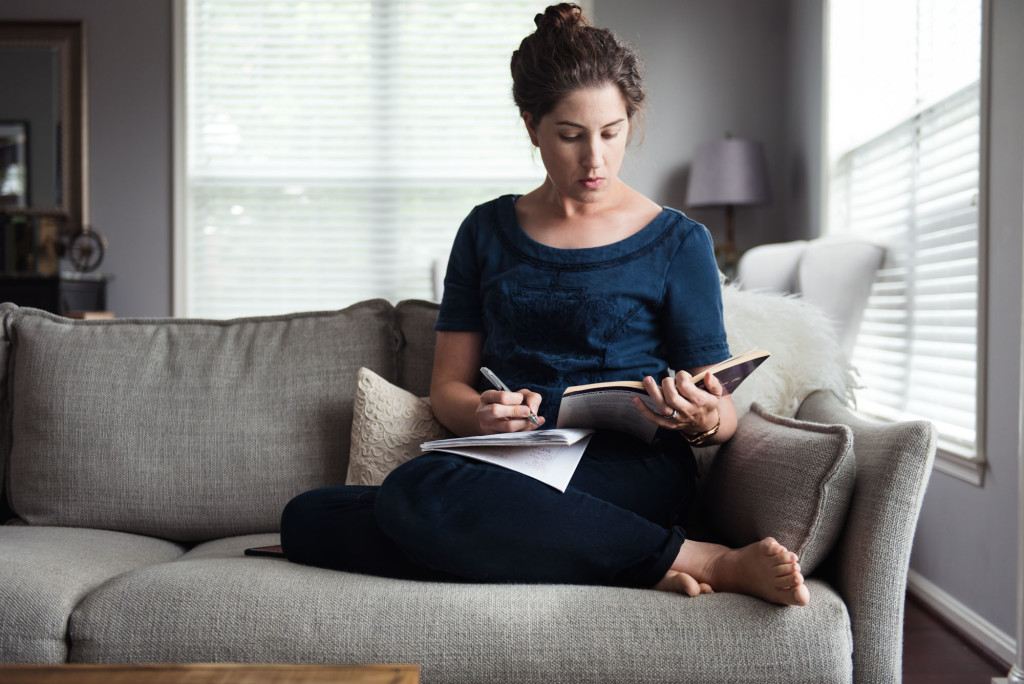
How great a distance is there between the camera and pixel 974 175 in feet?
6.93

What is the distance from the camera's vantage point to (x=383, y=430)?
155 cm

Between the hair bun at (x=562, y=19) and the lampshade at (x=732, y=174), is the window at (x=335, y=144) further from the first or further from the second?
the hair bun at (x=562, y=19)

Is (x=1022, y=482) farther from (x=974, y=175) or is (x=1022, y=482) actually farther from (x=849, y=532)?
(x=974, y=175)

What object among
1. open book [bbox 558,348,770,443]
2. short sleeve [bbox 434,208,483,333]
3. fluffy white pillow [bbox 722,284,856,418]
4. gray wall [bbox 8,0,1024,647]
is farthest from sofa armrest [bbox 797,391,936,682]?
gray wall [bbox 8,0,1024,647]

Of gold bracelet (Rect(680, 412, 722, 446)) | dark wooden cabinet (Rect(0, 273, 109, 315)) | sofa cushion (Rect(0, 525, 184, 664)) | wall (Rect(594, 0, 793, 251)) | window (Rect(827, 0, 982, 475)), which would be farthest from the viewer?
wall (Rect(594, 0, 793, 251))

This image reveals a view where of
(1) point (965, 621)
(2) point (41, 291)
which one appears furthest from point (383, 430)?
(2) point (41, 291)

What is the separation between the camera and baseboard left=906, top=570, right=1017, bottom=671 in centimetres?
189

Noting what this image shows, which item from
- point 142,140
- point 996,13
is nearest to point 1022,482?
point 996,13

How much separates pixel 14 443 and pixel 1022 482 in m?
1.87

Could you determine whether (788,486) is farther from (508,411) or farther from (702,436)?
(508,411)

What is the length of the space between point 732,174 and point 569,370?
2427 millimetres

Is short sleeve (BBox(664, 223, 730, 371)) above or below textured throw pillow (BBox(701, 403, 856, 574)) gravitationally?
above

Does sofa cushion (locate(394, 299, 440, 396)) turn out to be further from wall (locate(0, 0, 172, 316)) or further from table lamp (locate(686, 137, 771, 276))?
wall (locate(0, 0, 172, 316))

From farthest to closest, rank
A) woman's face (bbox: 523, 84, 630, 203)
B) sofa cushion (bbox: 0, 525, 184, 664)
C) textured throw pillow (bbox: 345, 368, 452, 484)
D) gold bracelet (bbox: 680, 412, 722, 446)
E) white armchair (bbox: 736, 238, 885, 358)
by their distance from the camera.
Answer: white armchair (bbox: 736, 238, 885, 358), textured throw pillow (bbox: 345, 368, 452, 484), woman's face (bbox: 523, 84, 630, 203), gold bracelet (bbox: 680, 412, 722, 446), sofa cushion (bbox: 0, 525, 184, 664)
